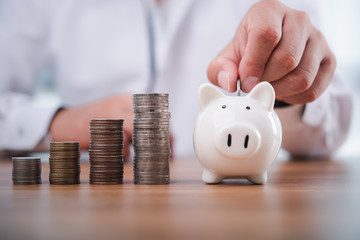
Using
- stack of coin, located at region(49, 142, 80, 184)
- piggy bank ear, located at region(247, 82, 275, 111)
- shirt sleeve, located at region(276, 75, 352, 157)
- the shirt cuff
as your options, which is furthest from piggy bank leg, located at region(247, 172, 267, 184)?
the shirt cuff

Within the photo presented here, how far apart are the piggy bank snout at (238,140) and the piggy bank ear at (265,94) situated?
0.31ft

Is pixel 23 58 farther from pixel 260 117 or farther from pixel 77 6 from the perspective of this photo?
pixel 260 117

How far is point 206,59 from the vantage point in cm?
276

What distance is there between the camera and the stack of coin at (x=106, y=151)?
111 cm

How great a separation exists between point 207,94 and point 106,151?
28cm

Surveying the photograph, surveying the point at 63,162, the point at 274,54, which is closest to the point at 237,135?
the point at 274,54

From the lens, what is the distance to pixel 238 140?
1.01 m

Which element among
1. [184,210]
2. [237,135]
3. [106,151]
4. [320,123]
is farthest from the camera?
[320,123]

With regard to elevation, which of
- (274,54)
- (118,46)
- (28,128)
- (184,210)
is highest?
(118,46)

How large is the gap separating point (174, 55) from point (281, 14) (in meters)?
1.52

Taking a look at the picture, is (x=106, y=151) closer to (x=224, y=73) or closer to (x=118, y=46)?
(x=224, y=73)

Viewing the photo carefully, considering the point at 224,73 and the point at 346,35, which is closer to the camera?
the point at 224,73

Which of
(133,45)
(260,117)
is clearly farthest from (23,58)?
(260,117)

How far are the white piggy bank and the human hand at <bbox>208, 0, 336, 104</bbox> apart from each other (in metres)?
0.09
